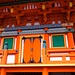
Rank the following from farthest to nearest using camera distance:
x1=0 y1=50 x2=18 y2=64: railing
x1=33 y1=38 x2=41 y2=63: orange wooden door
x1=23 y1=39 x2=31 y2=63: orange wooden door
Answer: x1=23 y1=39 x2=31 y2=63: orange wooden door, x1=33 y1=38 x2=41 y2=63: orange wooden door, x1=0 y1=50 x2=18 y2=64: railing

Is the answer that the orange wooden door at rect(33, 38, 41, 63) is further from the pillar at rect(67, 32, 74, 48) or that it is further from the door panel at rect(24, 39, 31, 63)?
the pillar at rect(67, 32, 74, 48)

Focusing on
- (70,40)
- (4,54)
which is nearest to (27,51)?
(4,54)

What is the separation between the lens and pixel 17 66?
7566 millimetres

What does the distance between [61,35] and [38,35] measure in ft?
4.91

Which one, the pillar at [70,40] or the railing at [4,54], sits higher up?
the pillar at [70,40]

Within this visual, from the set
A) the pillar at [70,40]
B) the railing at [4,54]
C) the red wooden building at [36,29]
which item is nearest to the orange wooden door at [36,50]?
the red wooden building at [36,29]

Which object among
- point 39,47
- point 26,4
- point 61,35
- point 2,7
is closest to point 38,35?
point 39,47

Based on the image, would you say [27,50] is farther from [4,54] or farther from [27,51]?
[4,54]

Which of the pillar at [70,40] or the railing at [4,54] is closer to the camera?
the railing at [4,54]

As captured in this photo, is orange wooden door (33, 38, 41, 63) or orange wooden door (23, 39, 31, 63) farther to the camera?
orange wooden door (23, 39, 31, 63)

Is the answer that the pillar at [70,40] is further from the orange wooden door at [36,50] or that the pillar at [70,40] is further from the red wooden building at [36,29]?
the orange wooden door at [36,50]

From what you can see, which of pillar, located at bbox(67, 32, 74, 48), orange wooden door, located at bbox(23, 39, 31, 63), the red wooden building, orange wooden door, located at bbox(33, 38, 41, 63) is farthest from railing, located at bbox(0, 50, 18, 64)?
pillar, located at bbox(67, 32, 74, 48)

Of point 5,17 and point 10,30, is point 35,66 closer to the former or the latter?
point 10,30

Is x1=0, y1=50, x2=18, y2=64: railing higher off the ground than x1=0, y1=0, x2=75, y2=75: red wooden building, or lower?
lower
